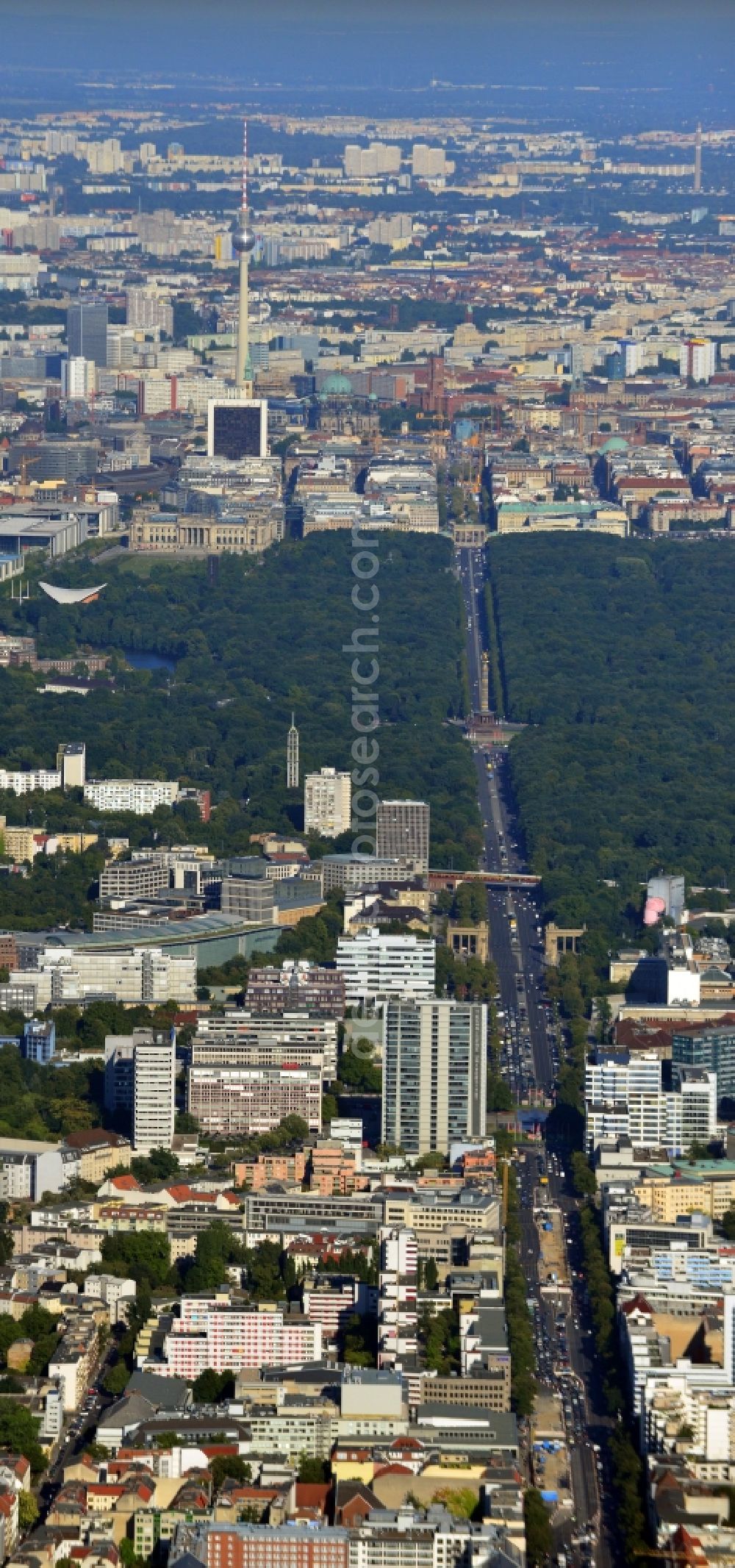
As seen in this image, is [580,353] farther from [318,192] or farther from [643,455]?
[318,192]

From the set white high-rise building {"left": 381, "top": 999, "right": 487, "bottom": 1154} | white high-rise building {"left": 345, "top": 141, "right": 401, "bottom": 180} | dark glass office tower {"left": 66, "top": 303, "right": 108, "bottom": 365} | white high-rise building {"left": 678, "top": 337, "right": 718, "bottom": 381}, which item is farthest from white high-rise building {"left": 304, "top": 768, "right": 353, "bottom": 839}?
white high-rise building {"left": 345, "top": 141, "right": 401, "bottom": 180}

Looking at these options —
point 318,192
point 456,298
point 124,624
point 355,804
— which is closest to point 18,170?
point 318,192

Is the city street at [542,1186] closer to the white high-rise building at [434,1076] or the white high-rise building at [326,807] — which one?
the white high-rise building at [434,1076]

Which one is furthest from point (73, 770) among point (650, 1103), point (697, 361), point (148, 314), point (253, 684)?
point (148, 314)

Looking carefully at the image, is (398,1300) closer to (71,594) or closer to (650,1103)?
(650,1103)

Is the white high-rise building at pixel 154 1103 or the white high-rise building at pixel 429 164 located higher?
the white high-rise building at pixel 429 164

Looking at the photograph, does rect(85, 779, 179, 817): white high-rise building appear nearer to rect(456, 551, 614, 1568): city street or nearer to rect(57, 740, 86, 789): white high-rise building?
rect(57, 740, 86, 789): white high-rise building

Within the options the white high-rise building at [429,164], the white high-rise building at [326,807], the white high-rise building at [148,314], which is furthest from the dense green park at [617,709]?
A: the white high-rise building at [429,164]
